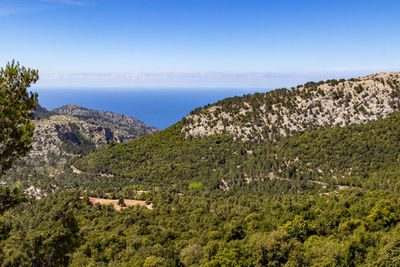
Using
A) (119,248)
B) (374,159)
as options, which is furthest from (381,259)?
(374,159)

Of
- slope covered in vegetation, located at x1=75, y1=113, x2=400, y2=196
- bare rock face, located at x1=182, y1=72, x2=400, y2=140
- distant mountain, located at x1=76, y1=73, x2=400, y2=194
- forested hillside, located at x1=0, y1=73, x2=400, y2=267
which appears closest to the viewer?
forested hillside, located at x1=0, y1=73, x2=400, y2=267

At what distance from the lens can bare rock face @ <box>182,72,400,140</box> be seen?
299ft

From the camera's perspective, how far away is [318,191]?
6347 centimetres

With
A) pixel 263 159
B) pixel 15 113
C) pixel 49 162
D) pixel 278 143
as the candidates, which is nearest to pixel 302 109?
pixel 278 143

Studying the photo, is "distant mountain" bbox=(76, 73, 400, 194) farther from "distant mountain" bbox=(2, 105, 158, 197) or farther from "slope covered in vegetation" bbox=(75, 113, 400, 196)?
"distant mountain" bbox=(2, 105, 158, 197)

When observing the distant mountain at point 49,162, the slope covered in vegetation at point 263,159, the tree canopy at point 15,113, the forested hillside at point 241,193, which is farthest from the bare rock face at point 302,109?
the tree canopy at point 15,113

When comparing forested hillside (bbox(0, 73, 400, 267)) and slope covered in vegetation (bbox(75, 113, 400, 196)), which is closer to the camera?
forested hillside (bbox(0, 73, 400, 267))

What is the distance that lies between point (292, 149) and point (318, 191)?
24666 millimetres

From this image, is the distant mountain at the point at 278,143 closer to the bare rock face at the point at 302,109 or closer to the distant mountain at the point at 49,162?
the bare rock face at the point at 302,109

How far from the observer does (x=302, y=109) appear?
338ft

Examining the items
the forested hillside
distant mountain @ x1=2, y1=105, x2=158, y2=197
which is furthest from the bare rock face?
distant mountain @ x1=2, y1=105, x2=158, y2=197

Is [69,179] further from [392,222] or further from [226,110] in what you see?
[392,222]

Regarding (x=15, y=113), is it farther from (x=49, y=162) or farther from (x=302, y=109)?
(x=49, y=162)

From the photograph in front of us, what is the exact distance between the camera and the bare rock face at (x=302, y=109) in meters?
91.1
